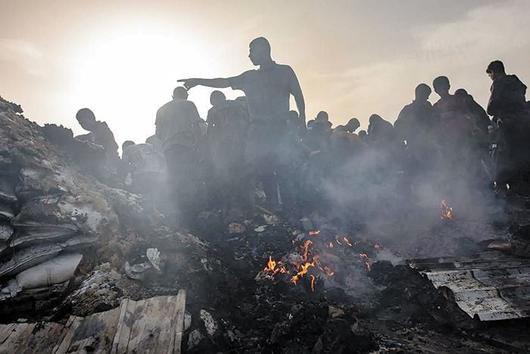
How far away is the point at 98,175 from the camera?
708cm

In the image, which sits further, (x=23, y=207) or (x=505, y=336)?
(x=23, y=207)

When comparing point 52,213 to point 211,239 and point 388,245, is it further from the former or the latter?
point 388,245

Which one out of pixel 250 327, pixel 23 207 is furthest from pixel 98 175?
pixel 250 327

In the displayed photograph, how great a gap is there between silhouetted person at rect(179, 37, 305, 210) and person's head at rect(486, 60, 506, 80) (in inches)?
162

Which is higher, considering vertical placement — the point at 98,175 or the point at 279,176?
the point at 98,175

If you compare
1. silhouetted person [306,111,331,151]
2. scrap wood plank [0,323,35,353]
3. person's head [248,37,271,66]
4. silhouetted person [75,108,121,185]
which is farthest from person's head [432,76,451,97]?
scrap wood plank [0,323,35,353]

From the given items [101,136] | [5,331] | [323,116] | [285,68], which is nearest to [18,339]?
[5,331]

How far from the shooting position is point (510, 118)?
22.8 feet

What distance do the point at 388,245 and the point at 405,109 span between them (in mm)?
3881

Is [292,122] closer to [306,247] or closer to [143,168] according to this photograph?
[306,247]

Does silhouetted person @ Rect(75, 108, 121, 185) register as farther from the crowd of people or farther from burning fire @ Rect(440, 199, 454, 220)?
burning fire @ Rect(440, 199, 454, 220)

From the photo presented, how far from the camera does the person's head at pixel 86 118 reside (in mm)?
8430

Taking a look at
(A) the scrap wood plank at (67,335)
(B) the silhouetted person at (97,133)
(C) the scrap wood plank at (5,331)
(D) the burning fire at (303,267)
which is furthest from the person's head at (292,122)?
(C) the scrap wood plank at (5,331)

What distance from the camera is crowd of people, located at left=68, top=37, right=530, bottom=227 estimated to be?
690cm
